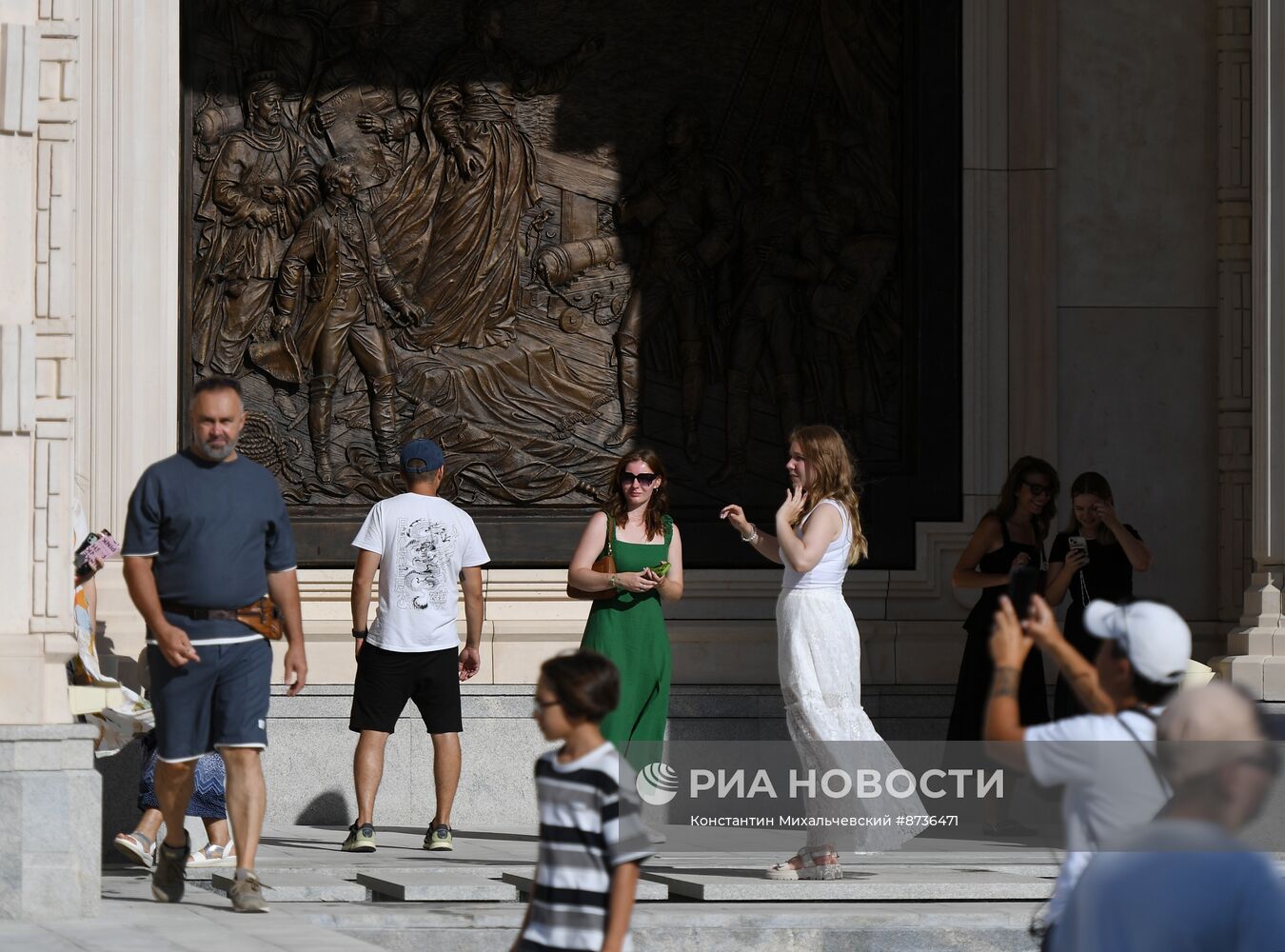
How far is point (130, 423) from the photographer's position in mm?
11398

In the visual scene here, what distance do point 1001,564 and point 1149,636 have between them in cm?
684

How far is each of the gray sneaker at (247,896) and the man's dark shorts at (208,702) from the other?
0.52 metres

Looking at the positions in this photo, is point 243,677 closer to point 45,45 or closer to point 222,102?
point 45,45

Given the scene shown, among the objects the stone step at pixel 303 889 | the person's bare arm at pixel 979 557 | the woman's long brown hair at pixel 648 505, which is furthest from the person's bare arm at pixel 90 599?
the person's bare arm at pixel 979 557

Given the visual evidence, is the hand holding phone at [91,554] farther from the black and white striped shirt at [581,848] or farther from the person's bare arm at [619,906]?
the person's bare arm at [619,906]

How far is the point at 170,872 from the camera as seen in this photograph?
7.87 meters

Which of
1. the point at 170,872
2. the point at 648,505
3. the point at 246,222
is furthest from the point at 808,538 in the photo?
the point at 246,222

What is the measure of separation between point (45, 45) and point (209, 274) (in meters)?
4.01

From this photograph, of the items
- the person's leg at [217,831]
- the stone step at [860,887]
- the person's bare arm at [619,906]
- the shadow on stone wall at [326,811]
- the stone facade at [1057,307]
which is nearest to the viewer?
the person's bare arm at [619,906]

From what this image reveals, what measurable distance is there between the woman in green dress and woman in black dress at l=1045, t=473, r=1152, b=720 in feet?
7.65

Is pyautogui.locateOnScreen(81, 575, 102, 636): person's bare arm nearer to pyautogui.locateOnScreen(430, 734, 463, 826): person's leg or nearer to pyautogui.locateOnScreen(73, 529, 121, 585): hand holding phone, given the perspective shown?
pyautogui.locateOnScreen(73, 529, 121, 585): hand holding phone

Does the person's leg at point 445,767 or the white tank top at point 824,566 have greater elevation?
the white tank top at point 824,566

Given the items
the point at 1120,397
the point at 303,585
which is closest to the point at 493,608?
the point at 303,585

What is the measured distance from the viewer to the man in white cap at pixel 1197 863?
3.19 m
